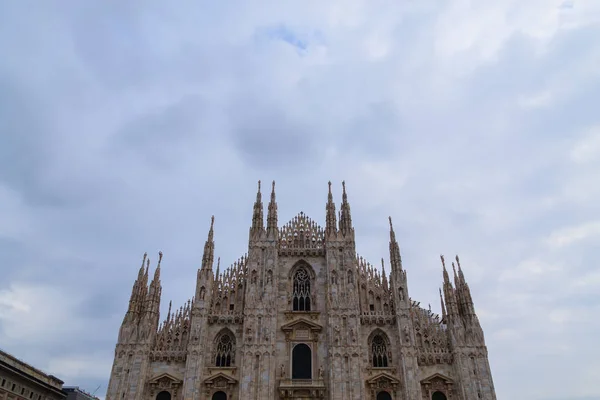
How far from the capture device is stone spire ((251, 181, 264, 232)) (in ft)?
133

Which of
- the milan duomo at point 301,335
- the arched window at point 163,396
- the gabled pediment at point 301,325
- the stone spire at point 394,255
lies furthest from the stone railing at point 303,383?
the stone spire at point 394,255

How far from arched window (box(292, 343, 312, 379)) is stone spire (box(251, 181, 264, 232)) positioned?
10483 mm

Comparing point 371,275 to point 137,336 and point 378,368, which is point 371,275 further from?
point 137,336

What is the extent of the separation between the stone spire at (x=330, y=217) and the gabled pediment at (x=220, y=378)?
13959 millimetres

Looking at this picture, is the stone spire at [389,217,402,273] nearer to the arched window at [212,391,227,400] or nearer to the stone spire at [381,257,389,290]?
the stone spire at [381,257,389,290]

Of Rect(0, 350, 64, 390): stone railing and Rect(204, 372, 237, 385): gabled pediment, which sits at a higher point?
Rect(0, 350, 64, 390): stone railing

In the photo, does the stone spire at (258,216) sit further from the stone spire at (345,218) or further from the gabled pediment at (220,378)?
the gabled pediment at (220,378)

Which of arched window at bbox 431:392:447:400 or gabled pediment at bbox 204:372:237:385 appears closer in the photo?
arched window at bbox 431:392:447:400

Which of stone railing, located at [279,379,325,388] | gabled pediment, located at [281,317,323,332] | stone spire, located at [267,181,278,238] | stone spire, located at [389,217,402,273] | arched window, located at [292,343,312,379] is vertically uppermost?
stone spire, located at [267,181,278,238]

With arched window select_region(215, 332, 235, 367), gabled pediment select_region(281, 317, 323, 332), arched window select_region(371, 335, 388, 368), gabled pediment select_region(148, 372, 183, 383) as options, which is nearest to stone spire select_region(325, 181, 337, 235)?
gabled pediment select_region(281, 317, 323, 332)

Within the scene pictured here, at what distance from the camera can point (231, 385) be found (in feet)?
112

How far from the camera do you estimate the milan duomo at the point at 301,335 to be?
111 feet

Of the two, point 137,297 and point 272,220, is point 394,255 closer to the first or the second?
point 272,220

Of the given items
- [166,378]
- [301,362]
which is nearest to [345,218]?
[301,362]
